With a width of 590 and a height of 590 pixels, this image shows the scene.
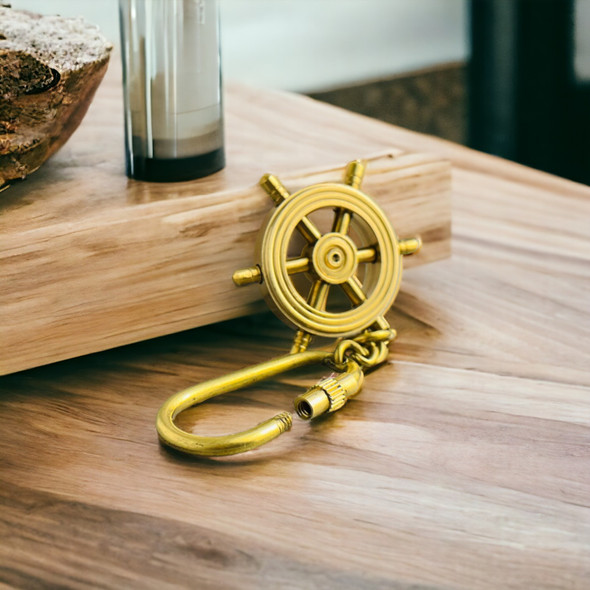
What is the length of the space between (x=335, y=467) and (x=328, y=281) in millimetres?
166

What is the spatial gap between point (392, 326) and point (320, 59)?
1342 mm

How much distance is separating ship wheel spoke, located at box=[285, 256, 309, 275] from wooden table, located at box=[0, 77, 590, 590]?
0.28 feet

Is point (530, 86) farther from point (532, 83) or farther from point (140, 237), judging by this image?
point (140, 237)

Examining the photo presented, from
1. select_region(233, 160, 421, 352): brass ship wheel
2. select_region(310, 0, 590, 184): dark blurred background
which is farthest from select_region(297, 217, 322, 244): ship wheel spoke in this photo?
select_region(310, 0, 590, 184): dark blurred background

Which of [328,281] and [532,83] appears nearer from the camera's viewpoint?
[328,281]

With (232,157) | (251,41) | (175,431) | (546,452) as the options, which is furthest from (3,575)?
(251,41)

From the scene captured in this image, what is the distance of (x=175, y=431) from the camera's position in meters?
0.57

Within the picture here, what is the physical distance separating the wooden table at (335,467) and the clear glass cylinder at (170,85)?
16 centimetres

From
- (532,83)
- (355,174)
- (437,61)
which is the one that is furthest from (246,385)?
(437,61)

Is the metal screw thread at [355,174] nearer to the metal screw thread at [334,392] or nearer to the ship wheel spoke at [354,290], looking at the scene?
the ship wheel spoke at [354,290]

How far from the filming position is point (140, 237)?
67 centimetres

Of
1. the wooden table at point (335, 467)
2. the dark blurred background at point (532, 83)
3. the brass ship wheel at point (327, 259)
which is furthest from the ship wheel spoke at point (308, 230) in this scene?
the dark blurred background at point (532, 83)

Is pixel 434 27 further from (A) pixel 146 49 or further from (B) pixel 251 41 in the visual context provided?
(A) pixel 146 49

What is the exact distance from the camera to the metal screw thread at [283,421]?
56 cm
